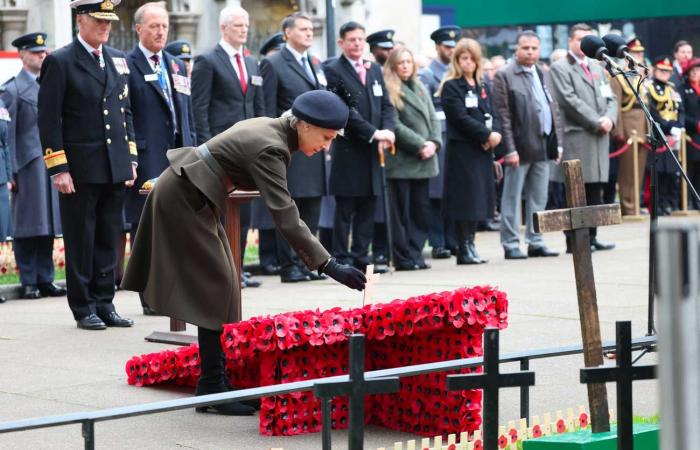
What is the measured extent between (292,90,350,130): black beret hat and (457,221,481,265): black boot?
761cm

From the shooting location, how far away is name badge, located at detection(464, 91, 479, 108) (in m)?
13.0

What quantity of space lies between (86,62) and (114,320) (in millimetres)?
1696

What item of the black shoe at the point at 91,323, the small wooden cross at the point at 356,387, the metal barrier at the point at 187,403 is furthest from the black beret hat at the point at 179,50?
the small wooden cross at the point at 356,387

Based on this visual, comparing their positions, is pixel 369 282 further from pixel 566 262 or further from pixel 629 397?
pixel 566 262

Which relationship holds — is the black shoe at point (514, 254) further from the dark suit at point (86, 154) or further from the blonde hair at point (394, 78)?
the dark suit at point (86, 154)

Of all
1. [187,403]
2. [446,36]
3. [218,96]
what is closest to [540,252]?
[446,36]

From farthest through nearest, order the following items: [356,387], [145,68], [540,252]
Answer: [540,252] → [145,68] → [356,387]

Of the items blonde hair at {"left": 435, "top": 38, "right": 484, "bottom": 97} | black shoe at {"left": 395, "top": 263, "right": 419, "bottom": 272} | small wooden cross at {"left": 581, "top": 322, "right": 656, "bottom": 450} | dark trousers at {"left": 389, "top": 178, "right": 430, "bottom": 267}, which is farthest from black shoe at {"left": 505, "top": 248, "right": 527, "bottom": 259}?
small wooden cross at {"left": 581, "top": 322, "right": 656, "bottom": 450}

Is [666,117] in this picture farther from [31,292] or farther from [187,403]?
[187,403]

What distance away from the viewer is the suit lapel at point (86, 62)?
8.96 metres

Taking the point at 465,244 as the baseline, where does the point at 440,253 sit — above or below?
below

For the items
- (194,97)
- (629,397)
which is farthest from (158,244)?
(194,97)

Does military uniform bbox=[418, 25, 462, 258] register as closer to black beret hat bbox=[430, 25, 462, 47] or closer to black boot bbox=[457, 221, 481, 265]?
black beret hat bbox=[430, 25, 462, 47]

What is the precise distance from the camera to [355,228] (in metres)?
12.5
